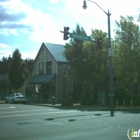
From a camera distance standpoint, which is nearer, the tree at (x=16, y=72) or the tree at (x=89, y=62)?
the tree at (x=89, y=62)

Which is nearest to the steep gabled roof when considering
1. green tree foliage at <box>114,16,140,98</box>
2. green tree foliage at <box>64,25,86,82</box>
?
green tree foliage at <box>64,25,86,82</box>

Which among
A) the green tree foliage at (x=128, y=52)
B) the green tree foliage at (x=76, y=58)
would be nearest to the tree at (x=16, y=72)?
the green tree foliage at (x=76, y=58)

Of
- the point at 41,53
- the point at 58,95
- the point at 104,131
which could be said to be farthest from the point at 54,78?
the point at 104,131

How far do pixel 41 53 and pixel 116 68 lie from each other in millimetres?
16515

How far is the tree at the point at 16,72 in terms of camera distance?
154 feet

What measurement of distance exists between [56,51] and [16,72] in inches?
302

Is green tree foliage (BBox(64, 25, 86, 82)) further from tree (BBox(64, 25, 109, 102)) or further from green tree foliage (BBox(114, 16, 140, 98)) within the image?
green tree foliage (BBox(114, 16, 140, 98))

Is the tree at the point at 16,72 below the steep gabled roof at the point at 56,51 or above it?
below

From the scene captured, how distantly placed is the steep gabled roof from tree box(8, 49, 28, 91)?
5.63 metres

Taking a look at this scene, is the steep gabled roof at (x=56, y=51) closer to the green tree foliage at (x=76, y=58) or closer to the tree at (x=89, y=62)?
the green tree foliage at (x=76, y=58)

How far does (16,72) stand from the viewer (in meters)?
47.2

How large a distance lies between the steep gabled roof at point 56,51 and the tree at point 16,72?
5628 mm

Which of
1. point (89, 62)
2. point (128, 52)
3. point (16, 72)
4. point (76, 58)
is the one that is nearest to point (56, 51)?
point (16, 72)

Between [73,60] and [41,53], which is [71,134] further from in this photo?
[41,53]
